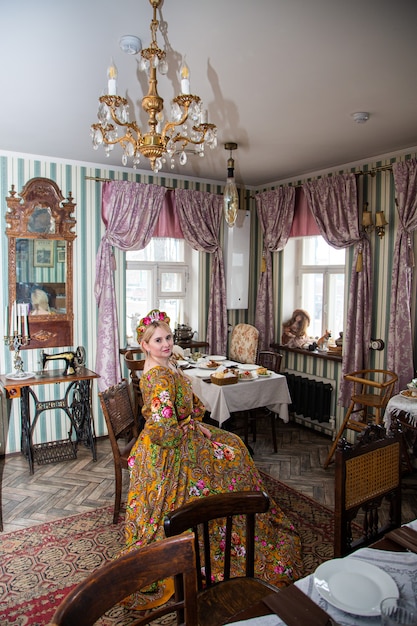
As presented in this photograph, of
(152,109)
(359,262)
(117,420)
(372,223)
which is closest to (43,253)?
(117,420)

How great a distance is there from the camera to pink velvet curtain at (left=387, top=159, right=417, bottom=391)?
3.89 m

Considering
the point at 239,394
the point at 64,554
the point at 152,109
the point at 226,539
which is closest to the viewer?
the point at 226,539

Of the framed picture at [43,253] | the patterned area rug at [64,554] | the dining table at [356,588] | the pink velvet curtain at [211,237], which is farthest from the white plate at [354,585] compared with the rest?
the pink velvet curtain at [211,237]

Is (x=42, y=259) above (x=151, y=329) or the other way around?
above

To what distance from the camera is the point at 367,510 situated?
1890mm

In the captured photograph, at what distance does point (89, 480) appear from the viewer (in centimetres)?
386

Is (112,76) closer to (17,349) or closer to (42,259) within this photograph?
(42,259)

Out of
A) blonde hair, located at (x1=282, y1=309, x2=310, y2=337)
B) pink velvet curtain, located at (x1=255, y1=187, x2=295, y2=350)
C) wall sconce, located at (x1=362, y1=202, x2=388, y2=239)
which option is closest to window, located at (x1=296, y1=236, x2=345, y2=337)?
blonde hair, located at (x1=282, y1=309, x2=310, y2=337)

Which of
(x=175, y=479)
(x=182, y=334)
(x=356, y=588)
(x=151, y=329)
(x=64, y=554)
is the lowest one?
(x=64, y=554)

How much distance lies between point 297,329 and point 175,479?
327 centimetres

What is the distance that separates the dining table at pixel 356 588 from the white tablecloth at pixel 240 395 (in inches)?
92.7

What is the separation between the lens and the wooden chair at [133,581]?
108 cm

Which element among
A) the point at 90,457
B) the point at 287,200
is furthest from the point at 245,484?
the point at 287,200

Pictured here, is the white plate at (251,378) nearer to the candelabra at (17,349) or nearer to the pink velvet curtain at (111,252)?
the pink velvet curtain at (111,252)
